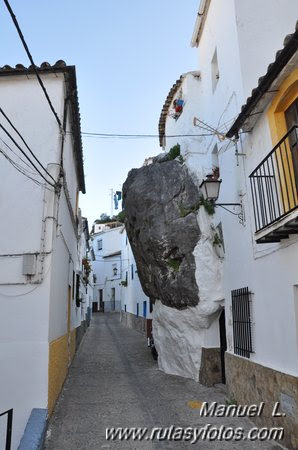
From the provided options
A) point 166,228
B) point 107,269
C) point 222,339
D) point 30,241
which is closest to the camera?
point 30,241

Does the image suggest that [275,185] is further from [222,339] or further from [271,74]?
[222,339]

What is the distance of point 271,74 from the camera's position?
17.9ft

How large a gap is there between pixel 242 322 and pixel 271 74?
429 centimetres

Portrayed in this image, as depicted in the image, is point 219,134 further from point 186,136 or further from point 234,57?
point 186,136

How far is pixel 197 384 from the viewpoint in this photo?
927 cm

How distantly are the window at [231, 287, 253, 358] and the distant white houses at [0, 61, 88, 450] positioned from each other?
3.42 metres

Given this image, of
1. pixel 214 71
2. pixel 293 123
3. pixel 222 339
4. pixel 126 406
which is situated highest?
pixel 214 71

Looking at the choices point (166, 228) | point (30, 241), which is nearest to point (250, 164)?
point (166, 228)

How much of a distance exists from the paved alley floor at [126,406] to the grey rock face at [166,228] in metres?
2.08

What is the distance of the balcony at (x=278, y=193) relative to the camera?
4.85m

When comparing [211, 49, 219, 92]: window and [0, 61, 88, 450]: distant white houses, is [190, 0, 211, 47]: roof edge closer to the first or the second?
[211, 49, 219, 92]: window

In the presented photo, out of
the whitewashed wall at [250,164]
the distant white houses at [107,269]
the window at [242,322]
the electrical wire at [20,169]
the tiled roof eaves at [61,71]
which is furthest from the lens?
the distant white houses at [107,269]

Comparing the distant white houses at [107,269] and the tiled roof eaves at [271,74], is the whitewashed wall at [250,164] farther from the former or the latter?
Answer: the distant white houses at [107,269]

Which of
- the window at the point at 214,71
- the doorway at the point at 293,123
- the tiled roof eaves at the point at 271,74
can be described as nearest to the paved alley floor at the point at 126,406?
the doorway at the point at 293,123
